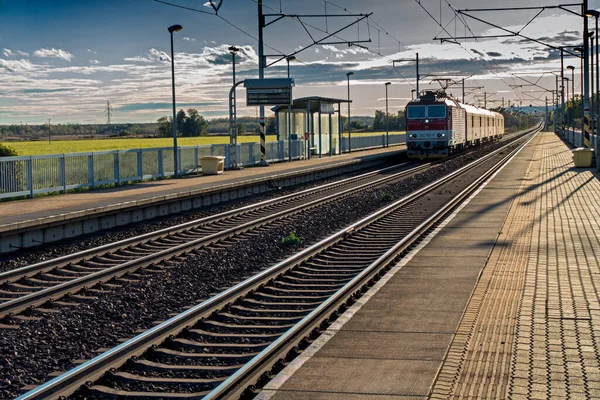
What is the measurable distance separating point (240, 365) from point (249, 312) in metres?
2.15

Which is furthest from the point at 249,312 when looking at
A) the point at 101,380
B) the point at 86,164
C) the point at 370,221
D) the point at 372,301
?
the point at 86,164

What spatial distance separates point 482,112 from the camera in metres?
64.2

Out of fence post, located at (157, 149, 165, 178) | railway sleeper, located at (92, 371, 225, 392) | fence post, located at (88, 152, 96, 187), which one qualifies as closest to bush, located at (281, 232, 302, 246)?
railway sleeper, located at (92, 371, 225, 392)

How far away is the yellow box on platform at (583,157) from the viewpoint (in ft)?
112

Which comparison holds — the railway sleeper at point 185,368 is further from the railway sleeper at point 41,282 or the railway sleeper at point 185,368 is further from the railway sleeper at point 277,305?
the railway sleeper at point 41,282

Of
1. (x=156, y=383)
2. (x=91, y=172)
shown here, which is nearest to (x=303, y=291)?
(x=156, y=383)

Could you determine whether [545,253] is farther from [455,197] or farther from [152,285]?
[455,197]

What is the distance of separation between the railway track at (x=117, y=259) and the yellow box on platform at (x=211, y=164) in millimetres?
10493

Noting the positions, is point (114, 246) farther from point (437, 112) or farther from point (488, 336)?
point (437, 112)

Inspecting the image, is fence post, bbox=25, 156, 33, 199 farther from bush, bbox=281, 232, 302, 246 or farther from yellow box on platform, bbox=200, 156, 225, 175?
yellow box on platform, bbox=200, 156, 225, 175

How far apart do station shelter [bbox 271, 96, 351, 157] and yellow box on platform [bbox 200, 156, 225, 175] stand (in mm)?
10304

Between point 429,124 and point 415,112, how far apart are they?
3.84ft

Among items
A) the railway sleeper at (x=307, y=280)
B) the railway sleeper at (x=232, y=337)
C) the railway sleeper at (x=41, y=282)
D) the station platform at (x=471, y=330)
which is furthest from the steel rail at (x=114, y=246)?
the station platform at (x=471, y=330)

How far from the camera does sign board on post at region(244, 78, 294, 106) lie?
36.0 meters
